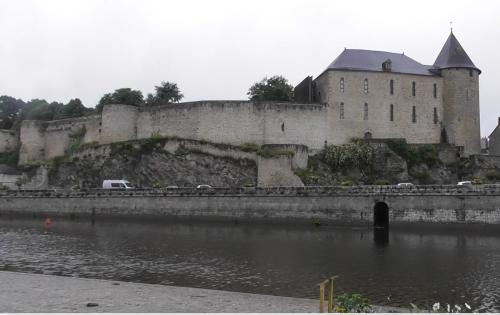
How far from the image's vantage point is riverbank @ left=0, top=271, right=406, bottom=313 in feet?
32.1

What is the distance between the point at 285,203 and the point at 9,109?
51.2 m

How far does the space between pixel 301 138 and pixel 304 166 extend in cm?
425

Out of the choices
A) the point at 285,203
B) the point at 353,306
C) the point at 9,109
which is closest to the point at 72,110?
the point at 9,109

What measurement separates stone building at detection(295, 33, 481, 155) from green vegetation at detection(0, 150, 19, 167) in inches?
1297

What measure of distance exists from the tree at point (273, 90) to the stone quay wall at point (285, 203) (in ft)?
61.6

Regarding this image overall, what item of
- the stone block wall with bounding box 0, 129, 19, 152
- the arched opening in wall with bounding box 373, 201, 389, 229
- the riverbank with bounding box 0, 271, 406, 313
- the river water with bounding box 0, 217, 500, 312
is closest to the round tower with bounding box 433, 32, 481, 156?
the arched opening in wall with bounding box 373, 201, 389, 229

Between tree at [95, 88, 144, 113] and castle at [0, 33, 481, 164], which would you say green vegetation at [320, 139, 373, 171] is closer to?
castle at [0, 33, 481, 164]

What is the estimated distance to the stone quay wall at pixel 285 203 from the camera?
29.5 metres

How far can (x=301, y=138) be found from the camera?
44.6 m

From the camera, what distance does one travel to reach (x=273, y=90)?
51531mm

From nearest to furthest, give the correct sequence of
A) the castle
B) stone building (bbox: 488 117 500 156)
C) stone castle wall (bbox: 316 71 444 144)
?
the castle → stone castle wall (bbox: 316 71 444 144) → stone building (bbox: 488 117 500 156)

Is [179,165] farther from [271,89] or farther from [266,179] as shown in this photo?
[271,89]

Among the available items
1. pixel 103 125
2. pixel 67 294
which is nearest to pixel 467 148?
pixel 103 125

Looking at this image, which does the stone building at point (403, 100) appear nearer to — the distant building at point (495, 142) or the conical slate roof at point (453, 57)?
the conical slate roof at point (453, 57)
